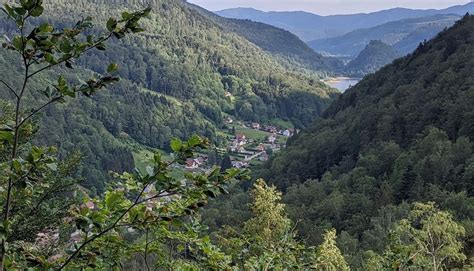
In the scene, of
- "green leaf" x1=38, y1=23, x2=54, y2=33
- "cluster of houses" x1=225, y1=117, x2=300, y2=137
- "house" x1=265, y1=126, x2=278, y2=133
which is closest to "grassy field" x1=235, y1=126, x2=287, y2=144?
"house" x1=265, y1=126, x2=278, y2=133

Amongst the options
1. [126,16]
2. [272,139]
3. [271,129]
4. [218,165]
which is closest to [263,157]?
[272,139]

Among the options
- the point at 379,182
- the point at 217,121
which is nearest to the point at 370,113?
the point at 379,182

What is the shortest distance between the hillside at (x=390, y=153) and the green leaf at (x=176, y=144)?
924 inches

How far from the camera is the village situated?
12000 centimetres

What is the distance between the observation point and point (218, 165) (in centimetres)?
335

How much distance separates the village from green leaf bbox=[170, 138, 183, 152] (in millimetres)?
99967

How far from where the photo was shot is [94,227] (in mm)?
3104

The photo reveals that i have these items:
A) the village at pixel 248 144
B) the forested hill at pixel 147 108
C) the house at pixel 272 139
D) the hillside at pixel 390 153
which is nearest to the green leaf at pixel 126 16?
the hillside at pixel 390 153

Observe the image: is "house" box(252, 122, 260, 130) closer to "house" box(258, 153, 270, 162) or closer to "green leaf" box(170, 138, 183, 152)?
"house" box(258, 153, 270, 162)

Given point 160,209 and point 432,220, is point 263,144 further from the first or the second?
point 160,209

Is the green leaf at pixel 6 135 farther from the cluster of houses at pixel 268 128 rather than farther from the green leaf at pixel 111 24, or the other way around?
the cluster of houses at pixel 268 128

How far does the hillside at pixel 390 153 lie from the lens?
127ft

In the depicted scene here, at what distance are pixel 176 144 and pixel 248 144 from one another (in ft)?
467

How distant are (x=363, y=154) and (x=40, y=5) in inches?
2442
